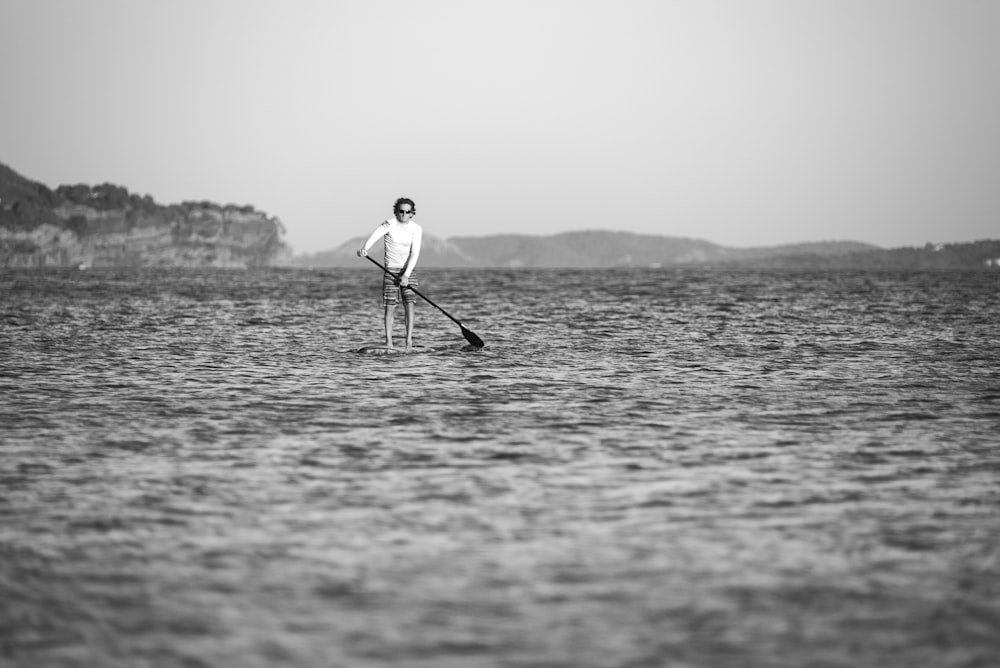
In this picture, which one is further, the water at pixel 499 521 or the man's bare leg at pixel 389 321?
the man's bare leg at pixel 389 321

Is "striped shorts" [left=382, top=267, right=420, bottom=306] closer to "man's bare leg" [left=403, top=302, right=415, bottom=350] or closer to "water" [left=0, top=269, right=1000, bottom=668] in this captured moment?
"man's bare leg" [left=403, top=302, right=415, bottom=350]

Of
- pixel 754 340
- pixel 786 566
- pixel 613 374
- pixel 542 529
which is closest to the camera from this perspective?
pixel 786 566

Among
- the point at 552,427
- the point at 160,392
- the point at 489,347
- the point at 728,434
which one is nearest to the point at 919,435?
the point at 728,434

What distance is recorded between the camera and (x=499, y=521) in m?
7.78

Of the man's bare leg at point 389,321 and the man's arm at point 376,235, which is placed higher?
the man's arm at point 376,235

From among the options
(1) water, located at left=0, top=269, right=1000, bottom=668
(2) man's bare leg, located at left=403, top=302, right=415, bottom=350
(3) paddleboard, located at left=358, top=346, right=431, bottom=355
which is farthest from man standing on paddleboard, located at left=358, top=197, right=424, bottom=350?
(1) water, located at left=0, top=269, right=1000, bottom=668

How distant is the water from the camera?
5430mm

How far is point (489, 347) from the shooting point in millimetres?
25594

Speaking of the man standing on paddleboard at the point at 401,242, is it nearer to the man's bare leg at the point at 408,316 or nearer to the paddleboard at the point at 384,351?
the man's bare leg at the point at 408,316

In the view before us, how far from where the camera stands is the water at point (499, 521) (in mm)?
5430

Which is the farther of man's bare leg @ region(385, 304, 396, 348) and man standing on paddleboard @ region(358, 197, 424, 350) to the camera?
man's bare leg @ region(385, 304, 396, 348)

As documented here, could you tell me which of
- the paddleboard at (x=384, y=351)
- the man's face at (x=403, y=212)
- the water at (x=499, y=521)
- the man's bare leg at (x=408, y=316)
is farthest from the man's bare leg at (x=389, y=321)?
the water at (x=499, y=521)

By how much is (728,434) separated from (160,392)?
8.30 m

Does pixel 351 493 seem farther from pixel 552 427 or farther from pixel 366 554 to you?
pixel 552 427
